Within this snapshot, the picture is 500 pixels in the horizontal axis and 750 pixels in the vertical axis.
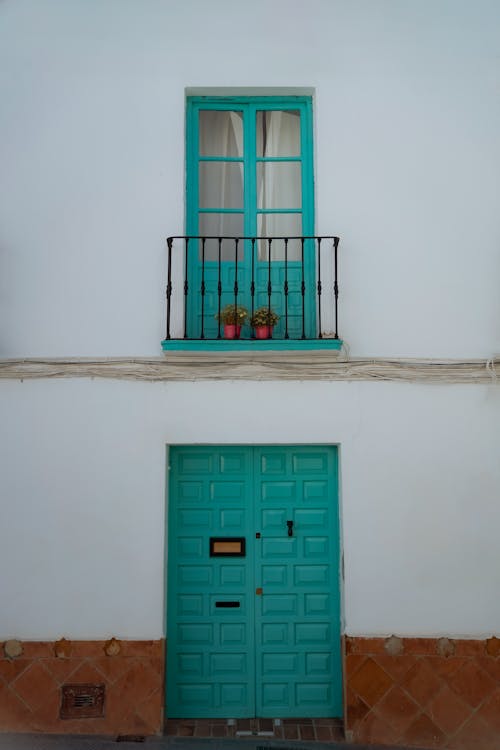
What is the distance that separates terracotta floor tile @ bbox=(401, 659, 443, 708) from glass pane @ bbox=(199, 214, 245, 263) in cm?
352

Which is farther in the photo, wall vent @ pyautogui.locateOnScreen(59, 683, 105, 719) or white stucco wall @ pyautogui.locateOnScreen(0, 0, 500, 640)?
white stucco wall @ pyautogui.locateOnScreen(0, 0, 500, 640)

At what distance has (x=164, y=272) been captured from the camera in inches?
207

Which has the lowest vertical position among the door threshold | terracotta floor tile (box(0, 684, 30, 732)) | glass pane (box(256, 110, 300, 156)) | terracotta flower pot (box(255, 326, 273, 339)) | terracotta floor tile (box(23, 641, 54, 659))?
the door threshold

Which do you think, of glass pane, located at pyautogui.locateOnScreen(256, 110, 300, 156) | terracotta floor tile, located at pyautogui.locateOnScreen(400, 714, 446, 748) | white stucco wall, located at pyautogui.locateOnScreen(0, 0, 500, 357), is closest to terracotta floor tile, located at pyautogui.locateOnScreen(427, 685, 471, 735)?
terracotta floor tile, located at pyautogui.locateOnScreen(400, 714, 446, 748)

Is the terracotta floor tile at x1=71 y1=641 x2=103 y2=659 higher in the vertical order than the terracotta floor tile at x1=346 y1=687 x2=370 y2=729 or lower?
higher

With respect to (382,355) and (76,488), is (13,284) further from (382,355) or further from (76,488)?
(382,355)

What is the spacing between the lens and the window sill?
504cm

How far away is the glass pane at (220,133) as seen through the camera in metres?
5.75

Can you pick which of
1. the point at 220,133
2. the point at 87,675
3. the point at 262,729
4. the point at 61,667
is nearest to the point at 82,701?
the point at 87,675

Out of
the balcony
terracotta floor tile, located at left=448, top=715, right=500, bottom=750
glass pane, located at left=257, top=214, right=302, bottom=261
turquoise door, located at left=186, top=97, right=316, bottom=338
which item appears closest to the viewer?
terracotta floor tile, located at left=448, top=715, right=500, bottom=750

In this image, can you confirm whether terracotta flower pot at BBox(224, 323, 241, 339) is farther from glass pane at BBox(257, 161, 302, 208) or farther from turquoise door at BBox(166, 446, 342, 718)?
glass pane at BBox(257, 161, 302, 208)

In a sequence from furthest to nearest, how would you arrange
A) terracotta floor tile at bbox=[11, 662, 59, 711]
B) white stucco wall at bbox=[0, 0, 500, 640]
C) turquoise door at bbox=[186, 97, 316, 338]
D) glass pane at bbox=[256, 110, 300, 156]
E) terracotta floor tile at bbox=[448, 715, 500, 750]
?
glass pane at bbox=[256, 110, 300, 156] → turquoise door at bbox=[186, 97, 316, 338] → white stucco wall at bbox=[0, 0, 500, 640] → terracotta floor tile at bbox=[11, 662, 59, 711] → terracotta floor tile at bbox=[448, 715, 500, 750]

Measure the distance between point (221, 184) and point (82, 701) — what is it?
4.26 meters

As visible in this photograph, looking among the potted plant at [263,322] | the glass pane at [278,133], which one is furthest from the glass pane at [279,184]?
the potted plant at [263,322]
